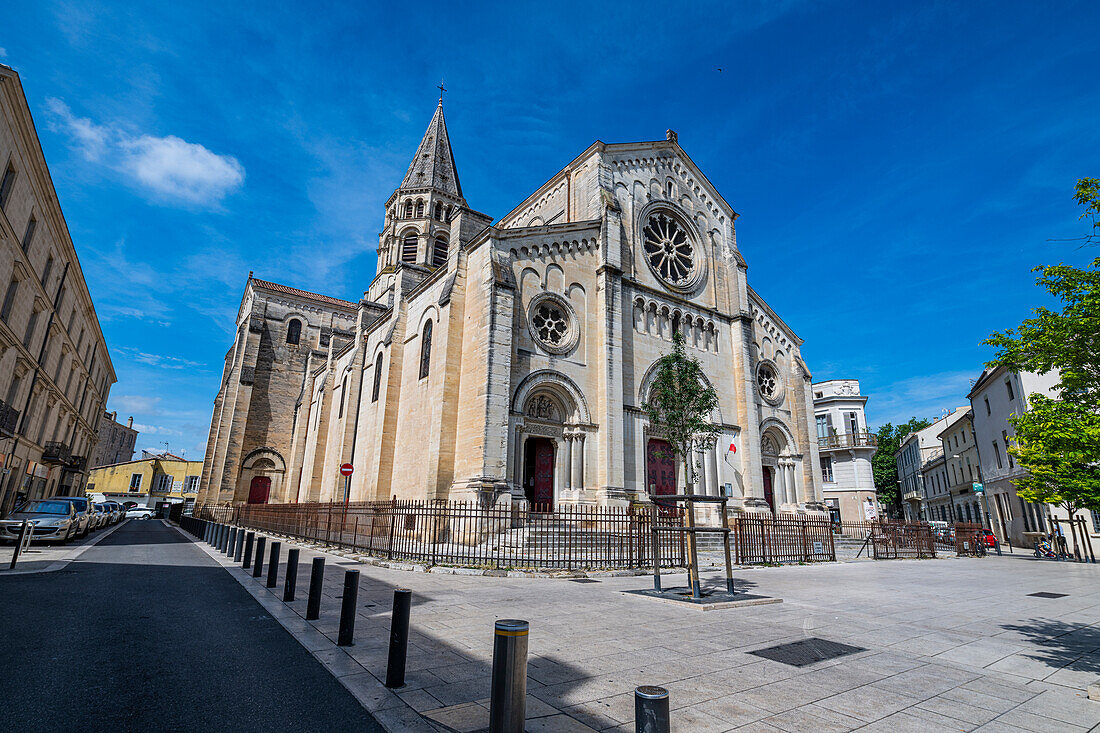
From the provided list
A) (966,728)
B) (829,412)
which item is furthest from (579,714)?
(829,412)

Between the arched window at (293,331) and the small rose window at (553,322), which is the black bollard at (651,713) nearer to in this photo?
the small rose window at (553,322)

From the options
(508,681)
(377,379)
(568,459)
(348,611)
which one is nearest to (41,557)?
(348,611)

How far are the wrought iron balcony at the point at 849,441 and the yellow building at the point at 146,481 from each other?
6958 cm

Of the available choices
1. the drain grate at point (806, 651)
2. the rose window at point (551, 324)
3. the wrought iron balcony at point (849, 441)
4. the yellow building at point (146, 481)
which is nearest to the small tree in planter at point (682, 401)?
the rose window at point (551, 324)

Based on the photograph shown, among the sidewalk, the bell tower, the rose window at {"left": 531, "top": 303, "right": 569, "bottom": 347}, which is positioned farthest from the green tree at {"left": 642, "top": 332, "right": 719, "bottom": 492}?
the bell tower

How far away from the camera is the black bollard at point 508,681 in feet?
10.6

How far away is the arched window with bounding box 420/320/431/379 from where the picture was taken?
2162 centimetres

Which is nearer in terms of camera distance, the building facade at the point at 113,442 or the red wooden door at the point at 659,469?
the red wooden door at the point at 659,469

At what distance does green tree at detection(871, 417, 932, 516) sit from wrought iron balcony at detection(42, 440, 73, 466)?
6095cm

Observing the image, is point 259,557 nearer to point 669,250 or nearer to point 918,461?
point 669,250

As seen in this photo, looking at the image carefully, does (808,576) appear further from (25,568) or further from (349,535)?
(25,568)

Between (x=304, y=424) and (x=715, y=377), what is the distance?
28340mm

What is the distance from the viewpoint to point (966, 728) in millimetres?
3602

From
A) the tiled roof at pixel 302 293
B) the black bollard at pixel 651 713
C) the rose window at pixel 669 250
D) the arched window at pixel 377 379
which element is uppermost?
the tiled roof at pixel 302 293
